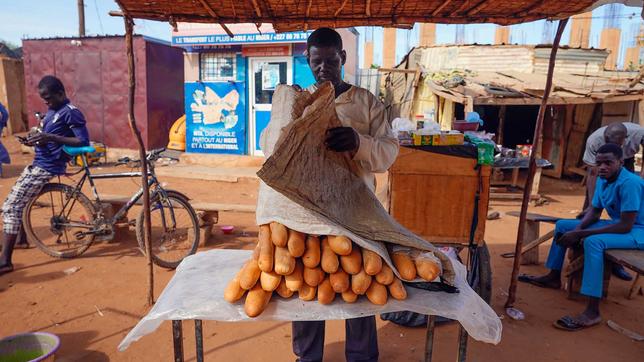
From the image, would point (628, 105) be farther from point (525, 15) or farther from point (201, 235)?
point (201, 235)

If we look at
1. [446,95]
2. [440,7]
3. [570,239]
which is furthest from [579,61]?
[440,7]

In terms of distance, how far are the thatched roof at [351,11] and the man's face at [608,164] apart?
5.05ft

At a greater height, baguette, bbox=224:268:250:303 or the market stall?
the market stall

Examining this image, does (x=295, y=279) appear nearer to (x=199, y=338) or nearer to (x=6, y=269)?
(x=199, y=338)

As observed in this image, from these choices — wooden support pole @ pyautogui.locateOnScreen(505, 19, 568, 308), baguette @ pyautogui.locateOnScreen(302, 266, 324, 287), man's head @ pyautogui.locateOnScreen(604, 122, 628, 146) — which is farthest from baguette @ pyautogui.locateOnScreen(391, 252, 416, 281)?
man's head @ pyautogui.locateOnScreen(604, 122, 628, 146)

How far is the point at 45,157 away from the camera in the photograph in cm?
430

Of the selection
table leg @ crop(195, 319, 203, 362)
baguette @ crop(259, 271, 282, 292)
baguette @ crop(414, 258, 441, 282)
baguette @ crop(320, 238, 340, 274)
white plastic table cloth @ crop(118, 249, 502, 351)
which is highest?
baguette @ crop(320, 238, 340, 274)

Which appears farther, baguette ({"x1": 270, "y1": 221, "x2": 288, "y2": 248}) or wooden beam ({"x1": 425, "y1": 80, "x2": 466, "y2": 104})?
wooden beam ({"x1": 425, "y1": 80, "x2": 466, "y2": 104})

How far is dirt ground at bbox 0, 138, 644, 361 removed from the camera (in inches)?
121

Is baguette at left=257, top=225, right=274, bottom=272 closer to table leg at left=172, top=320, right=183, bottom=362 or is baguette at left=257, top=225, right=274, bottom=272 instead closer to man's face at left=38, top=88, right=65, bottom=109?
table leg at left=172, top=320, right=183, bottom=362

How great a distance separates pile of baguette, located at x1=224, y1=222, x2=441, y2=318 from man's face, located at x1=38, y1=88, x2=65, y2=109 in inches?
141

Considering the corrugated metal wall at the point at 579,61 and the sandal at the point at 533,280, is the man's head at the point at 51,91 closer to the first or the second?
the sandal at the point at 533,280

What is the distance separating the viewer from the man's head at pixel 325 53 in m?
1.97

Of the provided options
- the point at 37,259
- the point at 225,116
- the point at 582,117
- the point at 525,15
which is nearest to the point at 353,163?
the point at 525,15
